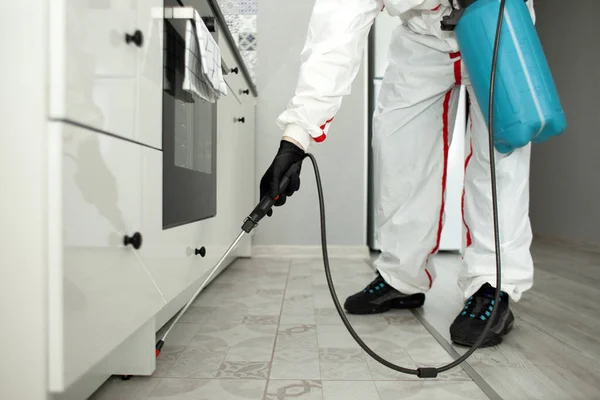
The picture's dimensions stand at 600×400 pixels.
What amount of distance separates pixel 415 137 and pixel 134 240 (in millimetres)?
891

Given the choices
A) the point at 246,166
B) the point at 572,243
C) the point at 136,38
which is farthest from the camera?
the point at 572,243

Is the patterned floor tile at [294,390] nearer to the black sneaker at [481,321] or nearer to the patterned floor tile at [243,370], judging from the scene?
the patterned floor tile at [243,370]

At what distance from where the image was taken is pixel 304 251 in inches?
97.7

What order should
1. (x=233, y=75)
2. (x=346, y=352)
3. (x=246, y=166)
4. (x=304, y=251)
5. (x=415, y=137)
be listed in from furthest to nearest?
1. (x=304, y=251)
2. (x=246, y=166)
3. (x=233, y=75)
4. (x=415, y=137)
5. (x=346, y=352)

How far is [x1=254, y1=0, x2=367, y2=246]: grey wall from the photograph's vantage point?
2488mm

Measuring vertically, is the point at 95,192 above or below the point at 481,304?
above

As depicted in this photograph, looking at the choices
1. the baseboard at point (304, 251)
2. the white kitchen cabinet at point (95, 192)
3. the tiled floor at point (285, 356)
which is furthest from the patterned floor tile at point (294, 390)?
the baseboard at point (304, 251)

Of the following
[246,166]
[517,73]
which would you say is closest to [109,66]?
[517,73]

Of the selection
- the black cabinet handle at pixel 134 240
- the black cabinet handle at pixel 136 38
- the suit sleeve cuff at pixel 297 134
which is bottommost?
the black cabinet handle at pixel 134 240

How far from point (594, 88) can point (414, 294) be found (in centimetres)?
255

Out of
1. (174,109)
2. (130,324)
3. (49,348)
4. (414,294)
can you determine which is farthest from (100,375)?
(414,294)

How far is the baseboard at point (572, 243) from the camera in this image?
115 inches

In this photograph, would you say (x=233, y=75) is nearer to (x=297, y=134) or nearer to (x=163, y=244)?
(x=297, y=134)

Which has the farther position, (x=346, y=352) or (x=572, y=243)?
(x=572, y=243)
